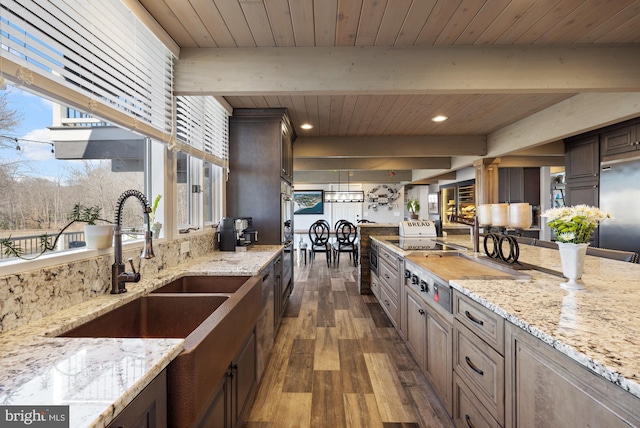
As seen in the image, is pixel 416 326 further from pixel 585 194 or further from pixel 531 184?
pixel 531 184

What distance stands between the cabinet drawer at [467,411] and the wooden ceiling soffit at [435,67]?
2.06 m

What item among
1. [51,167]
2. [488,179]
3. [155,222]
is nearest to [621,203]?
[488,179]

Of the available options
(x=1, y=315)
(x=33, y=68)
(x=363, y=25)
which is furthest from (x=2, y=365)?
(x=363, y=25)

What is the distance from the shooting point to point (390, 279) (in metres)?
3.12

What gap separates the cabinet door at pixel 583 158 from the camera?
3807mm

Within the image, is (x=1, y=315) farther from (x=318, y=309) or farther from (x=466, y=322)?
(x=318, y=309)

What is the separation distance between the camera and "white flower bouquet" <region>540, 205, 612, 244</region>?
134cm

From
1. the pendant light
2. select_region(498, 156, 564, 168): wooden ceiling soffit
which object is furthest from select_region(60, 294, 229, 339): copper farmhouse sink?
the pendant light

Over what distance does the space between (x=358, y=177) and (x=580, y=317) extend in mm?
8386

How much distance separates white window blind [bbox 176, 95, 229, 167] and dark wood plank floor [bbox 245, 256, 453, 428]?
6.36ft

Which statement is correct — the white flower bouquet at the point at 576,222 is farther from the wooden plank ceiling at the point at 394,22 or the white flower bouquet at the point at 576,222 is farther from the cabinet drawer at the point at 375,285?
the cabinet drawer at the point at 375,285

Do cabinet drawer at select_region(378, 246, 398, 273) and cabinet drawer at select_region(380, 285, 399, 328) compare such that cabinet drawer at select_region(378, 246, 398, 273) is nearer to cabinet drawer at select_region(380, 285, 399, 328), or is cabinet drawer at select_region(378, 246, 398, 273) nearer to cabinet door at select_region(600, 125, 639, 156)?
cabinet drawer at select_region(380, 285, 399, 328)

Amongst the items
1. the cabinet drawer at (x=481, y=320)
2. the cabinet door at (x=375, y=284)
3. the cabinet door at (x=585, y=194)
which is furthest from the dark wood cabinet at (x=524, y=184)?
the cabinet drawer at (x=481, y=320)

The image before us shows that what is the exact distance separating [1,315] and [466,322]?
1.88m
